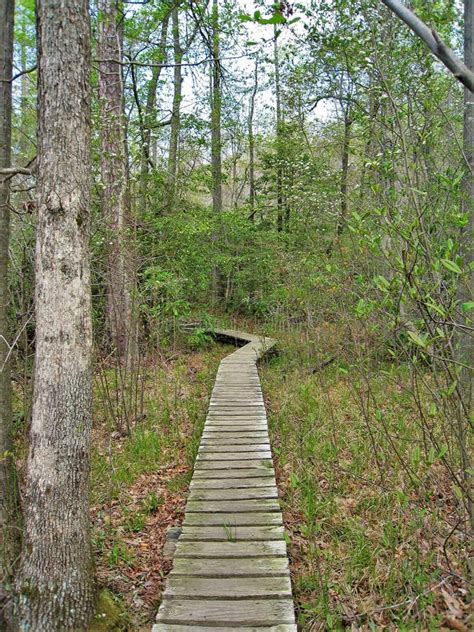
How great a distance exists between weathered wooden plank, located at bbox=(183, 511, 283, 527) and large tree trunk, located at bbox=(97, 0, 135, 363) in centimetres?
261

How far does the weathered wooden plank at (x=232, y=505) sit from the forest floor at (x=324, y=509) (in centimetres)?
34

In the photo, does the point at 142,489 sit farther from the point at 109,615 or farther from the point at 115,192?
the point at 115,192

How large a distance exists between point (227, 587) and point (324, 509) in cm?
153

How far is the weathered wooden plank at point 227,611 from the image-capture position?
256 cm

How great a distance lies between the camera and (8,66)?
3.90 meters

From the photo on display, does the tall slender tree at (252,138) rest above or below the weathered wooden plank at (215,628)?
above

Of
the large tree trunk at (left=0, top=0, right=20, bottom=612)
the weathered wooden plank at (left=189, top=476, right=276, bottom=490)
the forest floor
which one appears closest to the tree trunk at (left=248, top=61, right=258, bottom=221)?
the forest floor

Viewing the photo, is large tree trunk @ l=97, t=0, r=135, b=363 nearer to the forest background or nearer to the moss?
the forest background

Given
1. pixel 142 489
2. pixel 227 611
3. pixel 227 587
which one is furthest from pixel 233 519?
pixel 142 489

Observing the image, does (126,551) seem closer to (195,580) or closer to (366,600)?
(195,580)

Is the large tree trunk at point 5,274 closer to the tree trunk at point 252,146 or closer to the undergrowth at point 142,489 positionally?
the undergrowth at point 142,489

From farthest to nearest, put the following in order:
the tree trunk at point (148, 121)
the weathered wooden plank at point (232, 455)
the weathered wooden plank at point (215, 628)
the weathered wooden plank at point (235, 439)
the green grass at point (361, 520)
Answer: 1. the tree trunk at point (148, 121)
2. the weathered wooden plank at point (235, 439)
3. the weathered wooden plank at point (232, 455)
4. the green grass at point (361, 520)
5. the weathered wooden plank at point (215, 628)

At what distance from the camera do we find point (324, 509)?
13.4ft

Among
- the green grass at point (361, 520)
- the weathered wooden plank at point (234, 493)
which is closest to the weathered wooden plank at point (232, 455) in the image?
the green grass at point (361, 520)
